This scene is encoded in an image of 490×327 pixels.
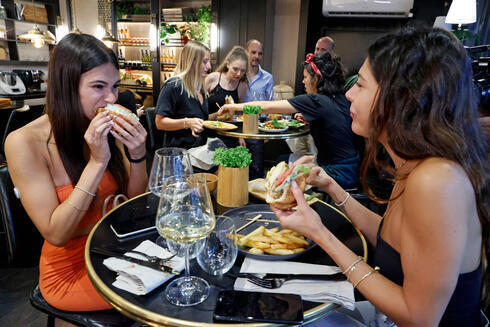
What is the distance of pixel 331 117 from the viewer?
2.89 metres

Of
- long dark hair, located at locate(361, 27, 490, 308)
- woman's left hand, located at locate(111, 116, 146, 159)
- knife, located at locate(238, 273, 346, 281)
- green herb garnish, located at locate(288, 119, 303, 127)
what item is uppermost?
long dark hair, located at locate(361, 27, 490, 308)

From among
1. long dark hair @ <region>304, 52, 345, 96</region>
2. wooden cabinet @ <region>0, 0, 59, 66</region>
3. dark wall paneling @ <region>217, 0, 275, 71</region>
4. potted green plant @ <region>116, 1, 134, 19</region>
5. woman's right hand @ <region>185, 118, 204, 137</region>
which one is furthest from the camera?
potted green plant @ <region>116, 1, 134, 19</region>

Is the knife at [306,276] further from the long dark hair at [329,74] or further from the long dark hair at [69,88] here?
the long dark hair at [329,74]

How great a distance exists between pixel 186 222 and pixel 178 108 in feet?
8.60

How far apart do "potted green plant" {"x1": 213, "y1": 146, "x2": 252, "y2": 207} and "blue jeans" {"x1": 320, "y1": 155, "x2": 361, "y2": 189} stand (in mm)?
1481

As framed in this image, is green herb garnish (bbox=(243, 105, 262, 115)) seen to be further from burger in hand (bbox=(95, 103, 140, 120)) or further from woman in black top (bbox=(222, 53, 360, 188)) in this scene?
burger in hand (bbox=(95, 103, 140, 120))

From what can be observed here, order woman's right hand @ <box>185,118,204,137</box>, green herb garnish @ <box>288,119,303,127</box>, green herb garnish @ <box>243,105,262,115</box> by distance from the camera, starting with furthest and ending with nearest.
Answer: green herb garnish @ <box>288,119,303,127</box> < green herb garnish @ <box>243,105,262,115</box> < woman's right hand @ <box>185,118,204,137</box>

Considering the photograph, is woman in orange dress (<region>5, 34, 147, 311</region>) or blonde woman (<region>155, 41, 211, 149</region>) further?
blonde woman (<region>155, 41, 211, 149</region>)

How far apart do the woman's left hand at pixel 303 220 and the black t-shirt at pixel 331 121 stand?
192cm

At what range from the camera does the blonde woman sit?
10.9ft

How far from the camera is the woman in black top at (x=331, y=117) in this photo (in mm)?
2881

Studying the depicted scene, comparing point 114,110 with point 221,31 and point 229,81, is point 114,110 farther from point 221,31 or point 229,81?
point 221,31

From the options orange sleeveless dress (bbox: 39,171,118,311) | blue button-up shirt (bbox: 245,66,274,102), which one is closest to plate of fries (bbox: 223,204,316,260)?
orange sleeveless dress (bbox: 39,171,118,311)

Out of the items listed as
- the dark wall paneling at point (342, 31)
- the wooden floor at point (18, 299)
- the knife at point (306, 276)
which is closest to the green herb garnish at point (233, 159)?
the knife at point (306, 276)
